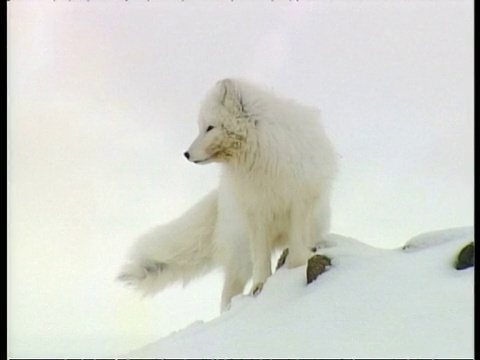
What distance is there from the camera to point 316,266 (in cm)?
139

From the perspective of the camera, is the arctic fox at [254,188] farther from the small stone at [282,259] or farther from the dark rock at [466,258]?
the dark rock at [466,258]

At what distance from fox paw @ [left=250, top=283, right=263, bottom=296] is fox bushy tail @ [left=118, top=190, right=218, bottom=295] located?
17 cm

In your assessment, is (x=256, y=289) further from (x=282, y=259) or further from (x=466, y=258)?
(x=466, y=258)

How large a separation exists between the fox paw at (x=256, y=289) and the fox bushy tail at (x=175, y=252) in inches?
6.8

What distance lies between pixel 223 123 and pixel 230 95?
6 cm

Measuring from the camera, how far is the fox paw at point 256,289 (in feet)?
4.82

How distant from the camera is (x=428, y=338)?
1105mm

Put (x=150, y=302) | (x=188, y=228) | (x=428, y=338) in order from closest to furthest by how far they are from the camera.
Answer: (x=428, y=338) → (x=150, y=302) → (x=188, y=228)

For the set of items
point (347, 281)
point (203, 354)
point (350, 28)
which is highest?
point (350, 28)

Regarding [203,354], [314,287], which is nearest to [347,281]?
[314,287]

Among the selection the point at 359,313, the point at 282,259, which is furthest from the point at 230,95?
the point at 359,313

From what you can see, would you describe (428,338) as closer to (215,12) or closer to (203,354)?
(203,354)

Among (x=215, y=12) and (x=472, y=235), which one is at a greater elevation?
(x=215, y=12)

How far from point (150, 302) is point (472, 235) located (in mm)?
659
